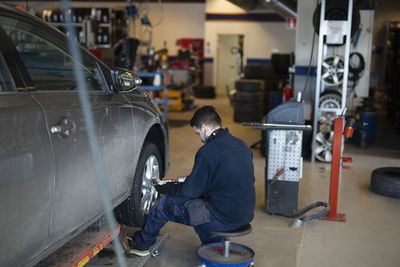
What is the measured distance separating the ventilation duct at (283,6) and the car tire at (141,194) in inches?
282

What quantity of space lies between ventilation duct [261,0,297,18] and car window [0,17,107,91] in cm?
718

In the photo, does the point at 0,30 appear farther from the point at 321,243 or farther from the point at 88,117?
the point at 321,243

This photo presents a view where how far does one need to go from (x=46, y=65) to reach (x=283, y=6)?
876 centimetres

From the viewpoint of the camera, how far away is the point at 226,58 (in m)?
19.8

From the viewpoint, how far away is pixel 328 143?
258 inches

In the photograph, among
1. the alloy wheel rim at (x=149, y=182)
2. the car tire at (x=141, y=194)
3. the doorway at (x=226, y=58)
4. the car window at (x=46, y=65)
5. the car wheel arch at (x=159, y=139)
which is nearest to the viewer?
the car window at (x=46, y=65)

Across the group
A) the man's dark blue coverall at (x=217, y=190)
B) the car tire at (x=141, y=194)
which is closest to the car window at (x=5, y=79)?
the man's dark blue coverall at (x=217, y=190)

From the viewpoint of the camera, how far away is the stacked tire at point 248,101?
34.3 feet

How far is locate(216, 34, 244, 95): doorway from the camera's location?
19.7m

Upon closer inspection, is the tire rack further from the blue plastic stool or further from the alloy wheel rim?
the blue plastic stool

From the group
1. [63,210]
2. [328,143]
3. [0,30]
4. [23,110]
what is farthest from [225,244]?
[328,143]

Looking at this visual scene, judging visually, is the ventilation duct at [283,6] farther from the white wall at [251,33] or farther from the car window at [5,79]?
the car window at [5,79]

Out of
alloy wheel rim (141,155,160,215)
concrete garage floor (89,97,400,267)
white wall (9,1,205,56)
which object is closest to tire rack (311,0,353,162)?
concrete garage floor (89,97,400,267)

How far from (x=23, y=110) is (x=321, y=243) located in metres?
2.66
